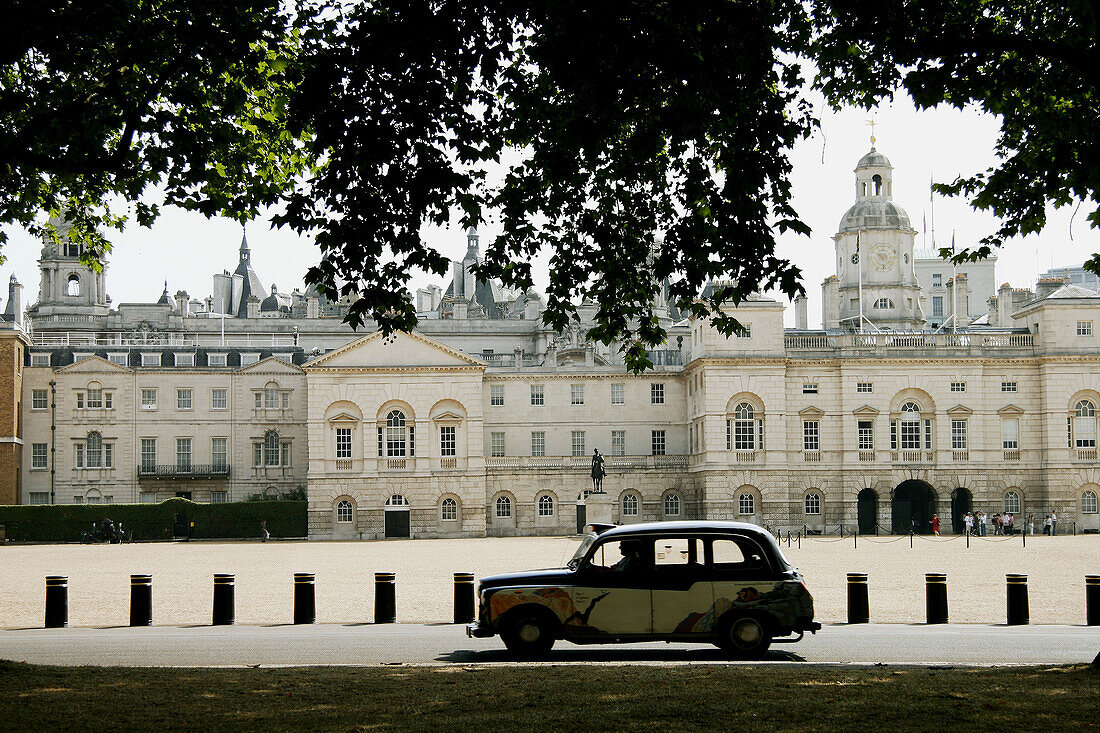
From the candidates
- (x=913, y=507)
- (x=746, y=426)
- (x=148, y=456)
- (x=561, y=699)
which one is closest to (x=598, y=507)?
(x=746, y=426)

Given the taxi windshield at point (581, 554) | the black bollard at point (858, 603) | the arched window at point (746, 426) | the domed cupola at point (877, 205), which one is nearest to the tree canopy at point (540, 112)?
the taxi windshield at point (581, 554)

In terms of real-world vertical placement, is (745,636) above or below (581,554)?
below

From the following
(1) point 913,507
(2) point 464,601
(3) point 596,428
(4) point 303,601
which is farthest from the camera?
(3) point 596,428

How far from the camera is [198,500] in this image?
80.6 m

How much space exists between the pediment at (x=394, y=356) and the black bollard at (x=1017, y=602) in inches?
2160

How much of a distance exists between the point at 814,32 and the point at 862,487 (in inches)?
2281

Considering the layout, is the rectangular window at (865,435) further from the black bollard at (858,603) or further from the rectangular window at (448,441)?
the black bollard at (858,603)

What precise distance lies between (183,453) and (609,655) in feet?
223

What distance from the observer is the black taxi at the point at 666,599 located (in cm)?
1650

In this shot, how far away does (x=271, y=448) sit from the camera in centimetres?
8156

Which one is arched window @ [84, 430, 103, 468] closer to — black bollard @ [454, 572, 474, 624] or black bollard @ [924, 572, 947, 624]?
black bollard @ [454, 572, 474, 624]

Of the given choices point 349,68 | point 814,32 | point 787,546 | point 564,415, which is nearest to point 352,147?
point 349,68

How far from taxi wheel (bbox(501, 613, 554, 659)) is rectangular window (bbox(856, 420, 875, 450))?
192ft

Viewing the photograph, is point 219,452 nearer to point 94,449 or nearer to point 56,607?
point 94,449
